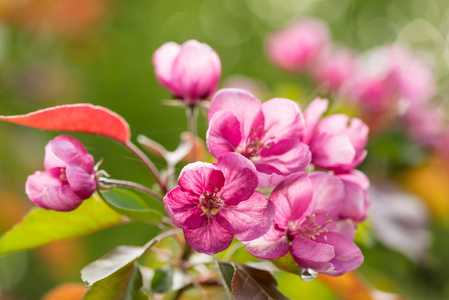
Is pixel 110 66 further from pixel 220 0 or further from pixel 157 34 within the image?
pixel 220 0

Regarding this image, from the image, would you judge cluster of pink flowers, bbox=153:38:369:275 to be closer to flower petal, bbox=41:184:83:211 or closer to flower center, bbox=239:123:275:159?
flower center, bbox=239:123:275:159

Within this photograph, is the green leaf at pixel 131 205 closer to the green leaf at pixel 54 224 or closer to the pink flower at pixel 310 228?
the green leaf at pixel 54 224

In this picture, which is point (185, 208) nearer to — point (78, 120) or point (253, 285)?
point (253, 285)

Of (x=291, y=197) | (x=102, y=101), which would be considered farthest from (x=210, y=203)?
(x=102, y=101)

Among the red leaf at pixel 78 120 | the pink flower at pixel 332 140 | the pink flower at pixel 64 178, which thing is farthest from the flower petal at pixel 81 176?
the pink flower at pixel 332 140

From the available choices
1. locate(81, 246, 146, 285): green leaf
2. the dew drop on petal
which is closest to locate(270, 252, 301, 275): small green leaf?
the dew drop on petal
